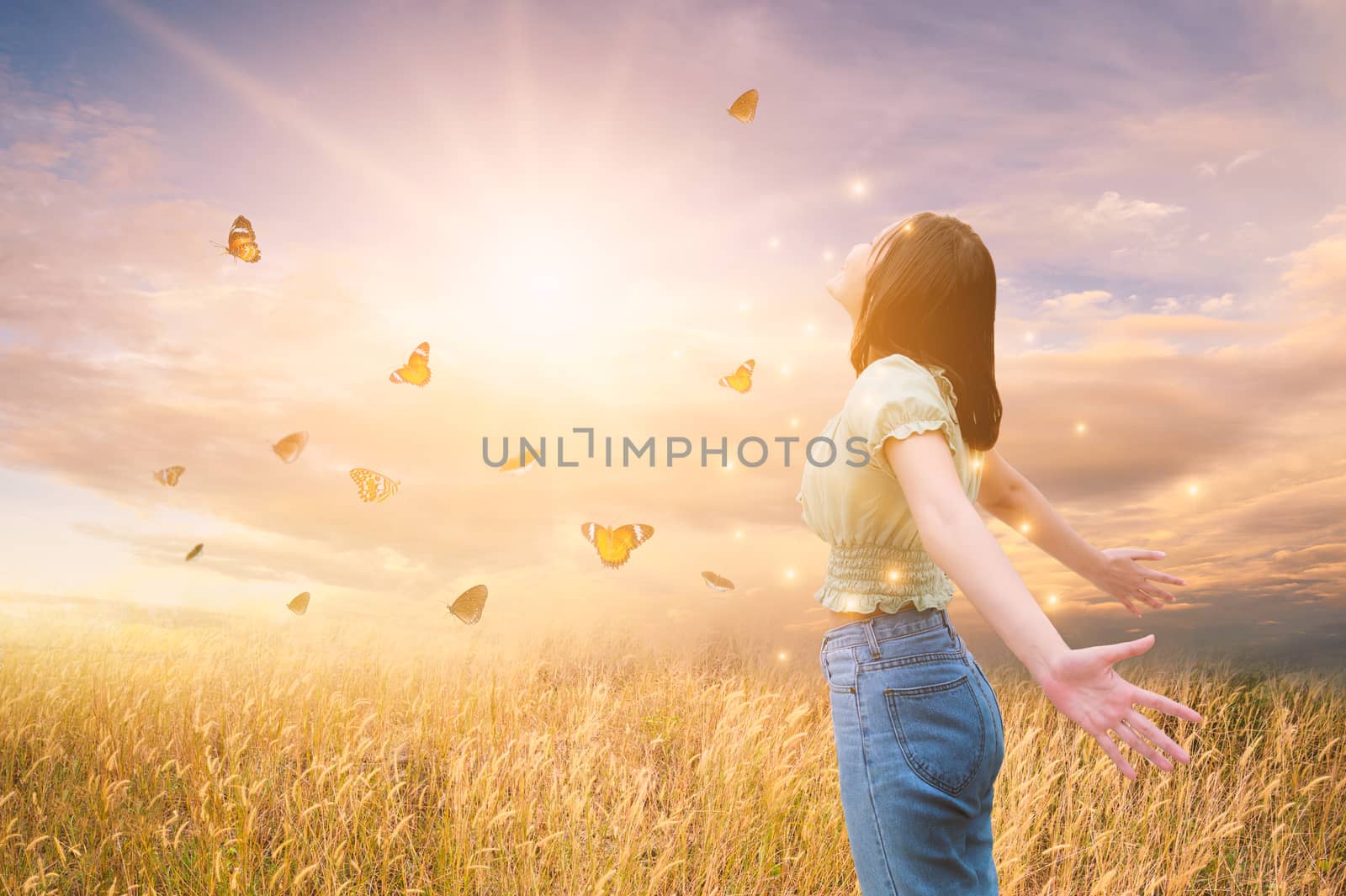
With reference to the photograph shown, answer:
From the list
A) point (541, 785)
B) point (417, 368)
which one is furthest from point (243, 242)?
point (541, 785)

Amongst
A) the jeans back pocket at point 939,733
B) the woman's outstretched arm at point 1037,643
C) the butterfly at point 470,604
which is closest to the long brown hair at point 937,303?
the woman's outstretched arm at point 1037,643

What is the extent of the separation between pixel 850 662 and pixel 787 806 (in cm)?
336

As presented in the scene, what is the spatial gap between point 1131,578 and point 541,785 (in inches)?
155

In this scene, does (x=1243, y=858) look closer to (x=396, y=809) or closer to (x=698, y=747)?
(x=698, y=747)

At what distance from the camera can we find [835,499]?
2.29 m

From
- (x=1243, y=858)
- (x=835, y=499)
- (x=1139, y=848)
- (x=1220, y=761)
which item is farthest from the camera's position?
(x=1220, y=761)

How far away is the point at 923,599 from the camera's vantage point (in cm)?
218

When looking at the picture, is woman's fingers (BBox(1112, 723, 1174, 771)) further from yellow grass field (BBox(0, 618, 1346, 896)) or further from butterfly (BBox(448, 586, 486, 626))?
butterfly (BBox(448, 586, 486, 626))

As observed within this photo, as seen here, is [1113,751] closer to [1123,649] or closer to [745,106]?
[1123,649]

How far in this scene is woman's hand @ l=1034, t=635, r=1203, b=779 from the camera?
1.70 meters

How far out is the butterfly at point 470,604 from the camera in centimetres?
657

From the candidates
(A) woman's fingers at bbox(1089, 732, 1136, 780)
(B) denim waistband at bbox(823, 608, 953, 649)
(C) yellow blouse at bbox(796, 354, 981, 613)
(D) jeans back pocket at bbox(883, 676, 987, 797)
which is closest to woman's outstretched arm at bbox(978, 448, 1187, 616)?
(C) yellow blouse at bbox(796, 354, 981, 613)

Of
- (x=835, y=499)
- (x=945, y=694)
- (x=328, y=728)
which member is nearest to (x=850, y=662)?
(x=945, y=694)

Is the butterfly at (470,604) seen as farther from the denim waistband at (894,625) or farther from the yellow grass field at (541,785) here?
the denim waistband at (894,625)
